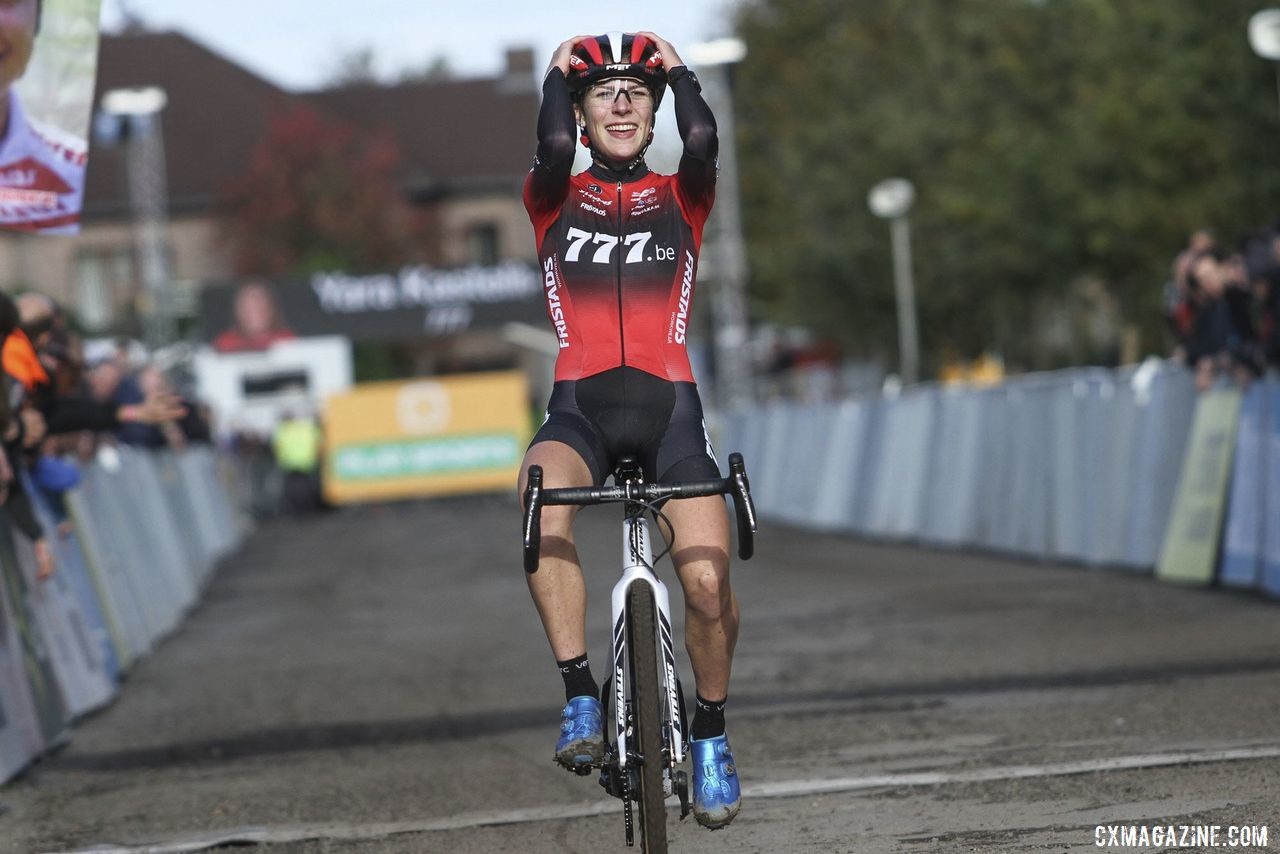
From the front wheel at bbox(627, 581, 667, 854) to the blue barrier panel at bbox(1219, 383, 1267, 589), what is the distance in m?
8.40

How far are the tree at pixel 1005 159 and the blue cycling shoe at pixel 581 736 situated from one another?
1079 inches

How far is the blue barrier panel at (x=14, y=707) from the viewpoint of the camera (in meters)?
9.76

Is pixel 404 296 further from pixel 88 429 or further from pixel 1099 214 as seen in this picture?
pixel 88 429

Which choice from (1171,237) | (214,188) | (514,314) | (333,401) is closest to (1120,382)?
(1171,237)

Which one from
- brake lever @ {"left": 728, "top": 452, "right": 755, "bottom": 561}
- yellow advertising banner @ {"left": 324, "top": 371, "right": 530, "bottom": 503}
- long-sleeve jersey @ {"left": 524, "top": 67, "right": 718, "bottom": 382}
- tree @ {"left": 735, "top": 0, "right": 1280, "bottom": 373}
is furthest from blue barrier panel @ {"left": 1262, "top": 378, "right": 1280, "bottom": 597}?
yellow advertising banner @ {"left": 324, "top": 371, "right": 530, "bottom": 503}

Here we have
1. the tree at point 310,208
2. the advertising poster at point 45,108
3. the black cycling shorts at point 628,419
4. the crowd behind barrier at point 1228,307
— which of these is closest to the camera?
the black cycling shorts at point 628,419

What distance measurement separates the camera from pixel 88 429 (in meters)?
11.7

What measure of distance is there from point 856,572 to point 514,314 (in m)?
32.2

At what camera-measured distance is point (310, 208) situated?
248ft

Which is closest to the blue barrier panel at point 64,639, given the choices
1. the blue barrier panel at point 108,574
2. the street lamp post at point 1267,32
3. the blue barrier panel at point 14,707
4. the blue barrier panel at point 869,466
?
Result: the blue barrier panel at point 14,707

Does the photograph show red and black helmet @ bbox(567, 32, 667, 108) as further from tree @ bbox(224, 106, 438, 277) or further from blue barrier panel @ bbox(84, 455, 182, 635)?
tree @ bbox(224, 106, 438, 277)

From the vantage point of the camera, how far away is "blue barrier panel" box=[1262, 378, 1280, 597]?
13.5m

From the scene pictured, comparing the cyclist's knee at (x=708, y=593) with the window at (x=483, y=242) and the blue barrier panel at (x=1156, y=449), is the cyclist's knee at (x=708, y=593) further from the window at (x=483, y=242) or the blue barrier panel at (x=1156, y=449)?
the window at (x=483, y=242)

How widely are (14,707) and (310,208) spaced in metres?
66.5
